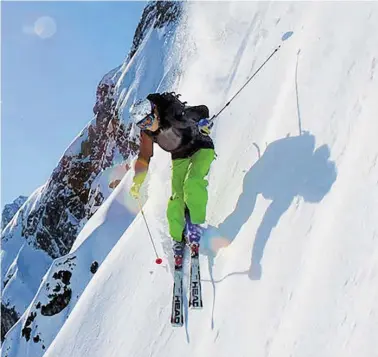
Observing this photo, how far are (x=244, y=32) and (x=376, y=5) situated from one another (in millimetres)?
5243

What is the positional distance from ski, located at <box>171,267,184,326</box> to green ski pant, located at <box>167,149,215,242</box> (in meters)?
0.48

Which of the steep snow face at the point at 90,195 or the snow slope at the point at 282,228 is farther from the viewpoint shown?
the steep snow face at the point at 90,195

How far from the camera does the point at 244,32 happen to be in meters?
11.7

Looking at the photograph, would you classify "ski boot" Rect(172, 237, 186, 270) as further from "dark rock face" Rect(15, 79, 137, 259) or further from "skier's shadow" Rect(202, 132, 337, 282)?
"dark rock face" Rect(15, 79, 137, 259)

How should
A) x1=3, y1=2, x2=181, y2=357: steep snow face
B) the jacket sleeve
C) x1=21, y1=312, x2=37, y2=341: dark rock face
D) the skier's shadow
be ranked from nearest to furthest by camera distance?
the skier's shadow < the jacket sleeve < x1=3, y1=2, x2=181, y2=357: steep snow face < x1=21, y1=312, x2=37, y2=341: dark rock face

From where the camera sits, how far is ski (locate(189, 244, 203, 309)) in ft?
19.4

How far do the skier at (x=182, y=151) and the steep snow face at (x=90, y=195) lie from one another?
48.0 feet

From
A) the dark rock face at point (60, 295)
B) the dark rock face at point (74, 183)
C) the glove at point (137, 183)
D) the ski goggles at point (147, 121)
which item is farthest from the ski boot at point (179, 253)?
the dark rock face at point (74, 183)

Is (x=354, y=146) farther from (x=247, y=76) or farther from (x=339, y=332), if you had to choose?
(x=247, y=76)

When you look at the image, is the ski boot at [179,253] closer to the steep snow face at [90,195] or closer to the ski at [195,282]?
the ski at [195,282]

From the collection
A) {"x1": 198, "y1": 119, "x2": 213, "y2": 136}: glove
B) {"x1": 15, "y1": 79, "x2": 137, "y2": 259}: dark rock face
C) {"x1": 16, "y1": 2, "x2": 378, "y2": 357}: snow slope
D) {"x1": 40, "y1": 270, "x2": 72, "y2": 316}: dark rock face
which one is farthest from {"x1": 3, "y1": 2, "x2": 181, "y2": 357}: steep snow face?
{"x1": 198, "y1": 119, "x2": 213, "y2": 136}: glove

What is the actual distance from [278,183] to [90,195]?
198 ft

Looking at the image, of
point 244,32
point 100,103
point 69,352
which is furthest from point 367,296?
point 100,103

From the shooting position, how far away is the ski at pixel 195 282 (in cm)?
590
